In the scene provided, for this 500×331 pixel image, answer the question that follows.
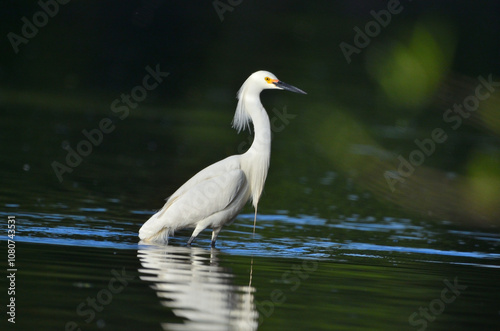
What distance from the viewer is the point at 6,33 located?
29781 mm

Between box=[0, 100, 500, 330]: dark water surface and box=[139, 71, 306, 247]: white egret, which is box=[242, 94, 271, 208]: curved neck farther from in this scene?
box=[0, 100, 500, 330]: dark water surface

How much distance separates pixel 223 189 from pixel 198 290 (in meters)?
2.97

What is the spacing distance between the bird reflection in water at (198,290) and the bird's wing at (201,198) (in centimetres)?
52

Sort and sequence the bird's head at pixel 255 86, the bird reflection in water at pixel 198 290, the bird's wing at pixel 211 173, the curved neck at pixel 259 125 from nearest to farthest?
the bird reflection in water at pixel 198 290 → the bird's wing at pixel 211 173 → the curved neck at pixel 259 125 → the bird's head at pixel 255 86

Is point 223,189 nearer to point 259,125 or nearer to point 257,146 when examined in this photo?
point 257,146

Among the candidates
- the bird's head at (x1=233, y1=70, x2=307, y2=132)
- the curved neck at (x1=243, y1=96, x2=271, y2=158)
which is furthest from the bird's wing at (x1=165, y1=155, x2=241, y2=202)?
the bird's head at (x1=233, y1=70, x2=307, y2=132)

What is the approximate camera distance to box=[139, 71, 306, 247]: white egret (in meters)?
9.26

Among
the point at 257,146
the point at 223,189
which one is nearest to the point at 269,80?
the point at 257,146

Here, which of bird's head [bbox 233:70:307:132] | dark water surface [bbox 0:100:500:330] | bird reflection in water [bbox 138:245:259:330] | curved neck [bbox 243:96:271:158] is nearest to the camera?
bird reflection in water [bbox 138:245:259:330]

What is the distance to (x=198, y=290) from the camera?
6.46m

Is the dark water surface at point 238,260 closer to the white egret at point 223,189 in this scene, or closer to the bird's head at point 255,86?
the white egret at point 223,189

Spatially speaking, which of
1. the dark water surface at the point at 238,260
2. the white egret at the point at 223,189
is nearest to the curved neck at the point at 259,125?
the white egret at the point at 223,189

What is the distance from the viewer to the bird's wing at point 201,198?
9.20 meters

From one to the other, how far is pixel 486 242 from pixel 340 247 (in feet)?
6.69
